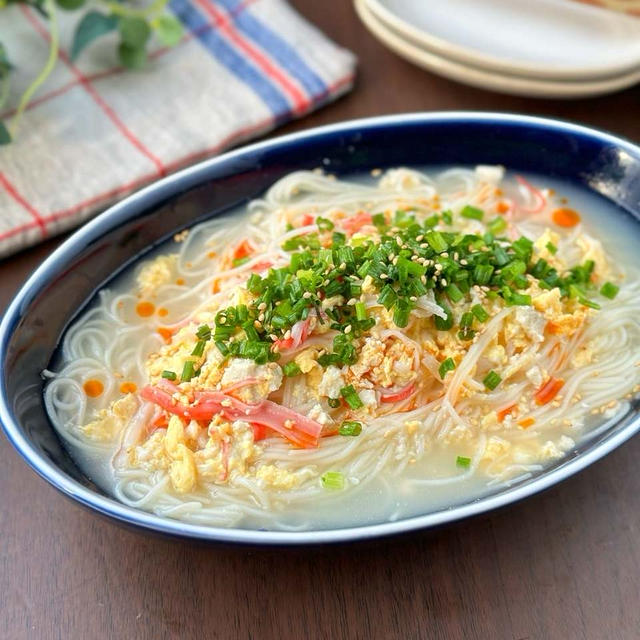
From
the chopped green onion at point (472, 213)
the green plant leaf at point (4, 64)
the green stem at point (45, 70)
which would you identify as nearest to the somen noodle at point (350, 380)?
the chopped green onion at point (472, 213)

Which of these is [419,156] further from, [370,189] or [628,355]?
[628,355]

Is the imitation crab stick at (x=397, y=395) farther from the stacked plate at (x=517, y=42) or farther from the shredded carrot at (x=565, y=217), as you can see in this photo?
the stacked plate at (x=517, y=42)

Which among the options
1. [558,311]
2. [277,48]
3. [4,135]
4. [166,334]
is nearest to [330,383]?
[166,334]

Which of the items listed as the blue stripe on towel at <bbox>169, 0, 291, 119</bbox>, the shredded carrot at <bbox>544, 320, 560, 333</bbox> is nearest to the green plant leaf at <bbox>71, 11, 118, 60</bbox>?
the blue stripe on towel at <bbox>169, 0, 291, 119</bbox>

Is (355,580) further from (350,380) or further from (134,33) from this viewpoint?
(134,33)

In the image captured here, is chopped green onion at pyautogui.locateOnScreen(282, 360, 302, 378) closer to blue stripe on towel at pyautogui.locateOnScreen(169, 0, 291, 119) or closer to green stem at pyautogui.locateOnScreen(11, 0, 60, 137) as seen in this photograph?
blue stripe on towel at pyautogui.locateOnScreen(169, 0, 291, 119)

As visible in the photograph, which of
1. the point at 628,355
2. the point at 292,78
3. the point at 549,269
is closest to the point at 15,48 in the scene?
the point at 292,78
